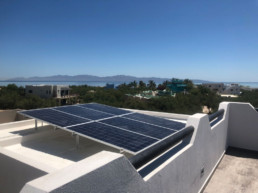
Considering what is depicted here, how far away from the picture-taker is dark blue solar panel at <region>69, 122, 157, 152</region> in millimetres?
6727

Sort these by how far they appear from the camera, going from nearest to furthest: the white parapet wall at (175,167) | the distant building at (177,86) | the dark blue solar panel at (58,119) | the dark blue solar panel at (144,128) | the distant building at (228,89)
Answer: the white parapet wall at (175,167), the dark blue solar panel at (144,128), the dark blue solar panel at (58,119), the distant building at (177,86), the distant building at (228,89)

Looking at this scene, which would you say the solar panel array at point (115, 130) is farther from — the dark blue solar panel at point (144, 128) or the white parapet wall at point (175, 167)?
the white parapet wall at point (175, 167)

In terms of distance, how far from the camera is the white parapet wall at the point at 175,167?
224cm

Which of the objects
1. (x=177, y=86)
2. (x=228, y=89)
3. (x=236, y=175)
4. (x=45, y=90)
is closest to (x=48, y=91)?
(x=45, y=90)

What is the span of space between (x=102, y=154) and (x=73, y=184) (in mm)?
826

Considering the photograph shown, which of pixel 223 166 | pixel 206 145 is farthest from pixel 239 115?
pixel 206 145

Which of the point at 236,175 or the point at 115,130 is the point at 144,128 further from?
the point at 236,175

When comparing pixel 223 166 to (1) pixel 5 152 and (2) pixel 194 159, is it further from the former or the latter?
(1) pixel 5 152

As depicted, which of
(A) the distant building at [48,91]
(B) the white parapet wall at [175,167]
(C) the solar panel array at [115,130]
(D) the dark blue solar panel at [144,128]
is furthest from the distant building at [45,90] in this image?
(B) the white parapet wall at [175,167]

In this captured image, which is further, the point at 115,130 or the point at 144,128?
the point at 144,128

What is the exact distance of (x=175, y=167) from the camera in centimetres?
482

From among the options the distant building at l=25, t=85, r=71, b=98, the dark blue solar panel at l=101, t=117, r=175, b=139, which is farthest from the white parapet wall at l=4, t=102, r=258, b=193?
the distant building at l=25, t=85, r=71, b=98

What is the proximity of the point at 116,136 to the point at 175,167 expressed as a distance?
307 centimetres

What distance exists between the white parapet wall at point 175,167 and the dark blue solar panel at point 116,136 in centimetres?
160
